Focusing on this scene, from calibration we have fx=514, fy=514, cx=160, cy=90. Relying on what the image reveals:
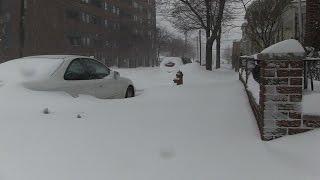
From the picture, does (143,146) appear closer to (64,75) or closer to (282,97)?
(282,97)

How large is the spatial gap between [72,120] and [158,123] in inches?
45.3

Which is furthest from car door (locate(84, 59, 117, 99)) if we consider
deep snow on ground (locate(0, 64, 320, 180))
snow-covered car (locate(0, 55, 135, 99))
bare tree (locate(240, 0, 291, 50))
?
bare tree (locate(240, 0, 291, 50))

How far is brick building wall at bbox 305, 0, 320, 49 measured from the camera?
11719 millimetres

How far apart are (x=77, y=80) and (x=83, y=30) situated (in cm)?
6025

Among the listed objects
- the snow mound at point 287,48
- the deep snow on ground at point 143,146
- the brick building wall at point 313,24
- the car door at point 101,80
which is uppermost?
the brick building wall at point 313,24

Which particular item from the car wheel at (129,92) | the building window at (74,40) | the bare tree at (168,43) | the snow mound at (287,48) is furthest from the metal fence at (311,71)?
the bare tree at (168,43)

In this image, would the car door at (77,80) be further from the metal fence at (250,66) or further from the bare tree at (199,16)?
the bare tree at (199,16)

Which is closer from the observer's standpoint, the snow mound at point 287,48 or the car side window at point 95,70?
Result: the snow mound at point 287,48

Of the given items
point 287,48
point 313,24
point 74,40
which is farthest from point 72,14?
point 287,48

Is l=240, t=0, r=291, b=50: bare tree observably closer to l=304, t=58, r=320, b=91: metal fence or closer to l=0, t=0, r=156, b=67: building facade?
l=0, t=0, r=156, b=67: building facade

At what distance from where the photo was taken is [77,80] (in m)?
9.96

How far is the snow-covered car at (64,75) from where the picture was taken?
9.23 m

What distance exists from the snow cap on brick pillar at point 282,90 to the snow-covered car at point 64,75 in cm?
465

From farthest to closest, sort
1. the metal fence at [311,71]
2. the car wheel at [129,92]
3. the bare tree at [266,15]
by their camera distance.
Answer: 1. the bare tree at [266,15]
2. the car wheel at [129,92]
3. the metal fence at [311,71]
